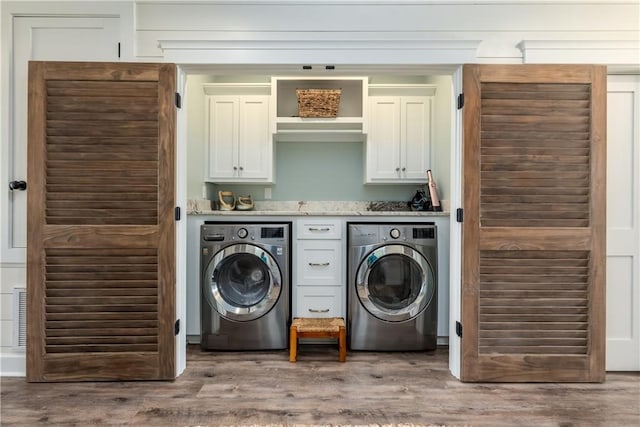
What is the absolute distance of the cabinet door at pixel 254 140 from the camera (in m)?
3.34

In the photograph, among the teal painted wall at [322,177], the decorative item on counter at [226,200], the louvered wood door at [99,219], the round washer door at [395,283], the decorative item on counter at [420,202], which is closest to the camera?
the louvered wood door at [99,219]

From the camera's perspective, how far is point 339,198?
143 inches

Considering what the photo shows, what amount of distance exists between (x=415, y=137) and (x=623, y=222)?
1.60m

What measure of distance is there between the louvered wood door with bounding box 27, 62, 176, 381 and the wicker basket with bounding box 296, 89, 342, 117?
1244mm

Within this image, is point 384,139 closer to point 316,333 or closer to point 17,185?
point 316,333

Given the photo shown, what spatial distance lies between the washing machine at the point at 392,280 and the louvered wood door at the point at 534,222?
548 mm

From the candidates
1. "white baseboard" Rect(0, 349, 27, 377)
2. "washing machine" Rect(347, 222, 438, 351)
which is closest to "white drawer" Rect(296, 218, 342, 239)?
"washing machine" Rect(347, 222, 438, 351)

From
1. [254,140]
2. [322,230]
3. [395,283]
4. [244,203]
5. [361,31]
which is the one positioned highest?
[361,31]

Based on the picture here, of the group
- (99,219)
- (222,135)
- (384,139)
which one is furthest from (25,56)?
(384,139)

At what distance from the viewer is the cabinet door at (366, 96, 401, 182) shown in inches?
131

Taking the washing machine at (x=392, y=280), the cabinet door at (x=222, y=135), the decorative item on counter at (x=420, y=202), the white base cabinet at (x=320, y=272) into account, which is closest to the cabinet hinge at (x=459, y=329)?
the washing machine at (x=392, y=280)

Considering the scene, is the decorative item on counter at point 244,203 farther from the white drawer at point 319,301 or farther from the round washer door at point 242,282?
the white drawer at point 319,301

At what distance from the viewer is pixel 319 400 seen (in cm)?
198

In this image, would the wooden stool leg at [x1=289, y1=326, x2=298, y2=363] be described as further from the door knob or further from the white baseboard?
the door knob
